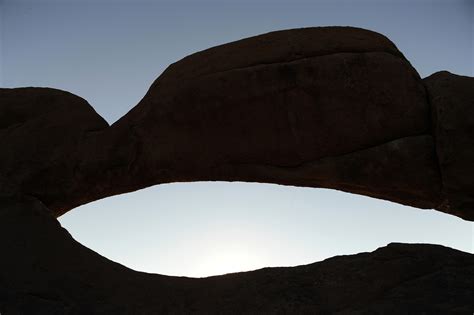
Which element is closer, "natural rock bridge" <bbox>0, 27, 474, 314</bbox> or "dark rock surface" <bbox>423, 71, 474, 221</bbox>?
"natural rock bridge" <bbox>0, 27, 474, 314</bbox>

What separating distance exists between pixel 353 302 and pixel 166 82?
191 inches

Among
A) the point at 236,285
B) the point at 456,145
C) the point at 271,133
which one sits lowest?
the point at 236,285

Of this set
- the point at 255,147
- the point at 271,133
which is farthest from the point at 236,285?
the point at 271,133

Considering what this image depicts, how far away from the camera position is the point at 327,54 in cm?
877

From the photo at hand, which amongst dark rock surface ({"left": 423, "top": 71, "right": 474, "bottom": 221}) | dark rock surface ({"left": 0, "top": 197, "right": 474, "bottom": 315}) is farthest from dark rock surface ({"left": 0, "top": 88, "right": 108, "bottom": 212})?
dark rock surface ({"left": 423, "top": 71, "right": 474, "bottom": 221})

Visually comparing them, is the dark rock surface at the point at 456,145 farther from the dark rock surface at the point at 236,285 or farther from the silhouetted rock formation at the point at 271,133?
the dark rock surface at the point at 236,285

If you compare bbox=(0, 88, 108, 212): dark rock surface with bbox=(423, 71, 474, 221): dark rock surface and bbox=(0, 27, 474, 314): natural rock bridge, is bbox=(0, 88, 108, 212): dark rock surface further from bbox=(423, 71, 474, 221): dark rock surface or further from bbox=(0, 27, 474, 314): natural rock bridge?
bbox=(423, 71, 474, 221): dark rock surface

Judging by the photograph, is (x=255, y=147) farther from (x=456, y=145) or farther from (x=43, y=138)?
(x=43, y=138)

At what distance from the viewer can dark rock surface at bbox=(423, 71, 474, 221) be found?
788 centimetres

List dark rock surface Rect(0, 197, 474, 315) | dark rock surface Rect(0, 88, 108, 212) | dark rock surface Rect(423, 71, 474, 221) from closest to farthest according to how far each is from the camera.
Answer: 1. dark rock surface Rect(0, 197, 474, 315)
2. dark rock surface Rect(423, 71, 474, 221)
3. dark rock surface Rect(0, 88, 108, 212)

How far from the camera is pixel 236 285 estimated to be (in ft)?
24.0

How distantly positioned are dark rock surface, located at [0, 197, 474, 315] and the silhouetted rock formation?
105 centimetres

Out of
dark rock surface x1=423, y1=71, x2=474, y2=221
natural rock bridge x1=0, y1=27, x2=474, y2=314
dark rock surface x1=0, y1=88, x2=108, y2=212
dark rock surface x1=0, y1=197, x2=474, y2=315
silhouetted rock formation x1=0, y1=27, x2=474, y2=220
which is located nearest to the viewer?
dark rock surface x1=0, y1=197, x2=474, y2=315

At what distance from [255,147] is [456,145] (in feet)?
9.91
